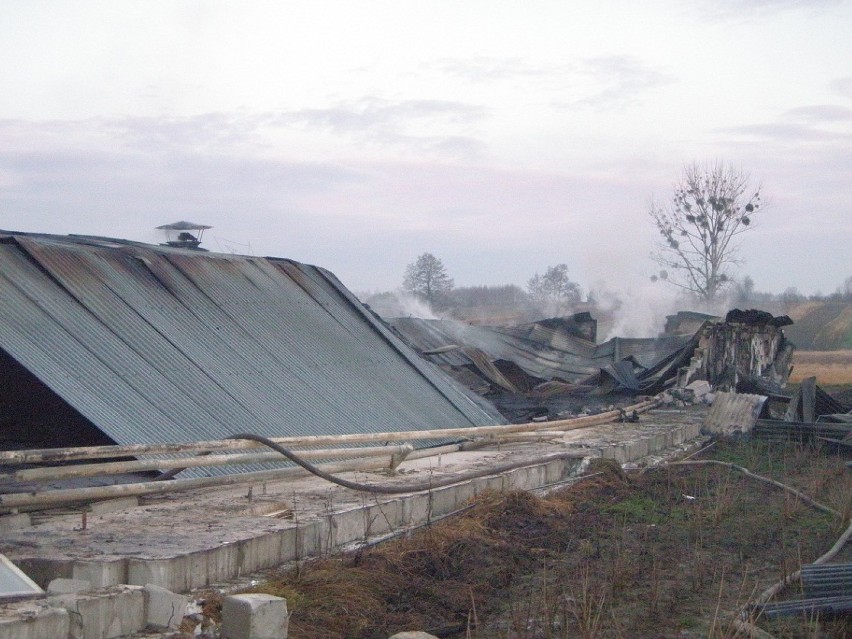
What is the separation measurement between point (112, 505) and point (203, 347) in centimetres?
286

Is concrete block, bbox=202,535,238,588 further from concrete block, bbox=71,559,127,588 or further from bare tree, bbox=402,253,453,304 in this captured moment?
bare tree, bbox=402,253,453,304

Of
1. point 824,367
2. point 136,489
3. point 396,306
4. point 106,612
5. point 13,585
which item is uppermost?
point 396,306

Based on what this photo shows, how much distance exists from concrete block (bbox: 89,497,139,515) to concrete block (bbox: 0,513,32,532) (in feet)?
1.41

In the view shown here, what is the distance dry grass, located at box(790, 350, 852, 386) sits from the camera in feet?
117

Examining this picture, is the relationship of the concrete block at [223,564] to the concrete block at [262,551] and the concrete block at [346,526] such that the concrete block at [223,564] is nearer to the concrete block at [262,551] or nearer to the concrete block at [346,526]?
the concrete block at [262,551]

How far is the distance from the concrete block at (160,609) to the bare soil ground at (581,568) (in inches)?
25.0

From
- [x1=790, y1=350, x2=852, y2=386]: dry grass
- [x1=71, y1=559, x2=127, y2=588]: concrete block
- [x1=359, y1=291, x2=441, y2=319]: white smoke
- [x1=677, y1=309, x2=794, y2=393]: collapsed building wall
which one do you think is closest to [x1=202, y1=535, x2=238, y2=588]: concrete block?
[x1=71, y1=559, x2=127, y2=588]: concrete block

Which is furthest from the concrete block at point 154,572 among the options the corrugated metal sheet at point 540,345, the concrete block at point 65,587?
the corrugated metal sheet at point 540,345

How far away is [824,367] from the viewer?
137ft

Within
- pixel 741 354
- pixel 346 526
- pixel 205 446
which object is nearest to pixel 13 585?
pixel 205 446

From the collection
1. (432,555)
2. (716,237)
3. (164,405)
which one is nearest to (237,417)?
(164,405)

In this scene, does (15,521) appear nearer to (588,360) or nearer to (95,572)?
(95,572)

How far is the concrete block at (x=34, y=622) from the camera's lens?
3.89 metres

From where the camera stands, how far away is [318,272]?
1269cm
